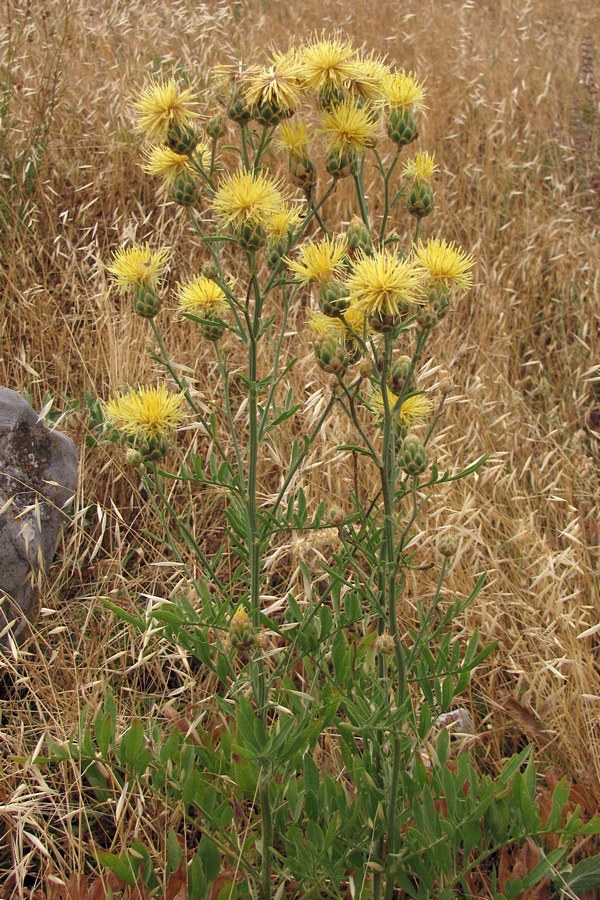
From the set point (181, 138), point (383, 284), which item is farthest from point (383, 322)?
point (181, 138)

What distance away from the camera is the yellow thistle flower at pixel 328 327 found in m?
1.51

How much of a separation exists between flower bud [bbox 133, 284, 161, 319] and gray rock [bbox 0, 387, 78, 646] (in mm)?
849

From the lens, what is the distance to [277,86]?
1.48 metres

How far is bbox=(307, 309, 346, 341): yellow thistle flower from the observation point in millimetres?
1511

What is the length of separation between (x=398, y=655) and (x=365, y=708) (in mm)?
116

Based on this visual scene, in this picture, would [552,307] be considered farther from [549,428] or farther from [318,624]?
[318,624]

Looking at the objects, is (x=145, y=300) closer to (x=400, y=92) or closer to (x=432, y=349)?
(x=400, y=92)

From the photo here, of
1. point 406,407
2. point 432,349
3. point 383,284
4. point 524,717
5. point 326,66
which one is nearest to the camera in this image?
point 383,284

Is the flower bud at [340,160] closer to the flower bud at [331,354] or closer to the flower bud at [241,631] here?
the flower bud at [331,354]

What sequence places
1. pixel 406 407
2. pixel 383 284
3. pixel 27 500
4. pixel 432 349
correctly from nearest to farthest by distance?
1. pixel 383 284
2. pixel 406 407
3. pixel 27 500
4. pixel 432 349

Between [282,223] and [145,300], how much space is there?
1.07 feet

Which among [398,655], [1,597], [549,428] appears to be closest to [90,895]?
[398,655]

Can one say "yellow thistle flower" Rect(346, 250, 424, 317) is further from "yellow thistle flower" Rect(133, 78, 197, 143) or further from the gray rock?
the gray rock

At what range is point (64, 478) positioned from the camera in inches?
104
